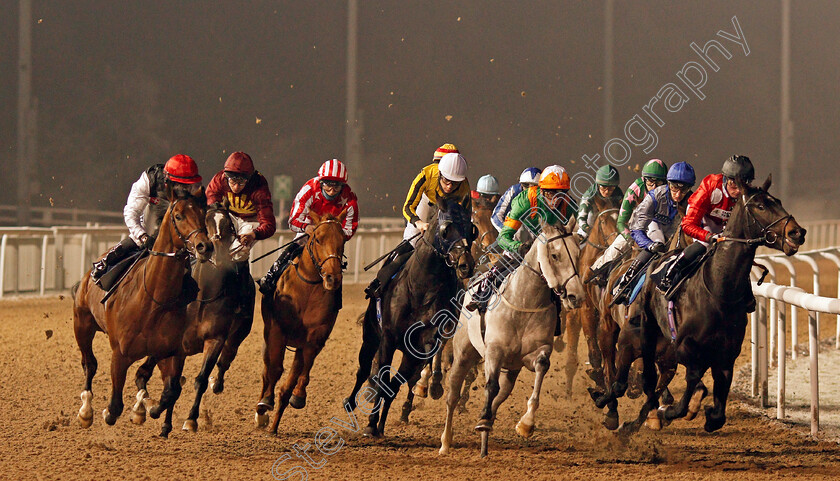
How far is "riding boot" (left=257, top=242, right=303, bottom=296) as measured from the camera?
25.2ft

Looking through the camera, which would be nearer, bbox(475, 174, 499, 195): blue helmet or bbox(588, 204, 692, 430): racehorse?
bbox(588, 204, 692, 430): racehorse

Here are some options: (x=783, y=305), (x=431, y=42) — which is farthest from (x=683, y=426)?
(x=431, y=42)

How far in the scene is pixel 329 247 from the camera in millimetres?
6965

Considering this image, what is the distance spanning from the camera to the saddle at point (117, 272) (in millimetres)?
7102

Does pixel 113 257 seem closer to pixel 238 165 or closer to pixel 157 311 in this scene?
pixel 157 311

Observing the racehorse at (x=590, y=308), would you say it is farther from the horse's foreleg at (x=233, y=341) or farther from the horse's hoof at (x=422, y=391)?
the horse's foreleg at (x=233, y=341)

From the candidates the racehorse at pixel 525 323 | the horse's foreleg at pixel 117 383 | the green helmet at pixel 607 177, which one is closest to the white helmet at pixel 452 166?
the racehorse at pixel 525 323

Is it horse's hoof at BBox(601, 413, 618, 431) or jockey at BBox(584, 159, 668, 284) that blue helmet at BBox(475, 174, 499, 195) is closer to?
jockey at BBox(584, 159, 668, 284)

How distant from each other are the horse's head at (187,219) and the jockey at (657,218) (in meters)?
2.97

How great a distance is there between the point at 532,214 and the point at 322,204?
152cm

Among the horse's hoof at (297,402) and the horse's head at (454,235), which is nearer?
the horse's head at (454,235)

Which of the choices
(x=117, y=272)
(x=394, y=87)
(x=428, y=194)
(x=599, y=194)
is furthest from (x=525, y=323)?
(x=394, y=87)

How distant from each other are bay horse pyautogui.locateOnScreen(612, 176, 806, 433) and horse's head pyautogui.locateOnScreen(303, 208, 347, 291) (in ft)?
7.03

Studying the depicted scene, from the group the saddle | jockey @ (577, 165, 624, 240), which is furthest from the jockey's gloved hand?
the saddle
